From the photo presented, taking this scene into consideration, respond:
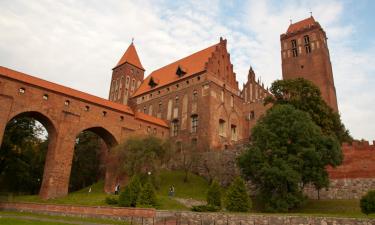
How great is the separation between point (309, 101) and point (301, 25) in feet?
101

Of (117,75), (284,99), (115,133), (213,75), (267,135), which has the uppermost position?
(117,75)

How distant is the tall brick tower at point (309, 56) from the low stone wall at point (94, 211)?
35803 mm

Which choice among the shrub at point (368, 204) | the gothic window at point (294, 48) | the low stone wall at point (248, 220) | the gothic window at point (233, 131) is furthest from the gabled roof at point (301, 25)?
the low stone wall at point (248, 220)

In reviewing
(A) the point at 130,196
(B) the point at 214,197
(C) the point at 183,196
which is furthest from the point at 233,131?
(A) the point at 130,196

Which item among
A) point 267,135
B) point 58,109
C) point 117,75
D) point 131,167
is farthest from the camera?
point 117,75

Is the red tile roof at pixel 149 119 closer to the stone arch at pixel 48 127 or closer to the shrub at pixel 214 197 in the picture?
the stone arch at pixel 48 127

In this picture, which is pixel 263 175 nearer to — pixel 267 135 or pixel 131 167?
pixel 267 135

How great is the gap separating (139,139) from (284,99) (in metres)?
14.1

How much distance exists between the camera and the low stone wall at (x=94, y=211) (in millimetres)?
17266

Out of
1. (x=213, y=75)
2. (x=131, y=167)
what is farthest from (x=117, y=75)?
(x=131, y=167)

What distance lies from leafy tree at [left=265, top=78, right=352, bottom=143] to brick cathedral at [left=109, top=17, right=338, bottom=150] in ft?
18.7

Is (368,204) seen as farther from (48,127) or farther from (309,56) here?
(309,56)

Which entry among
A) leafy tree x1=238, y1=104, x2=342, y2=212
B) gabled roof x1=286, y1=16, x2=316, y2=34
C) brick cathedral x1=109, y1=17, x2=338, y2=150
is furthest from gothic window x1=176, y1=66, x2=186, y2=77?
gabled roof x1=286, y1=16, x2=316, y2=34

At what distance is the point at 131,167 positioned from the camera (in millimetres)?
25562
